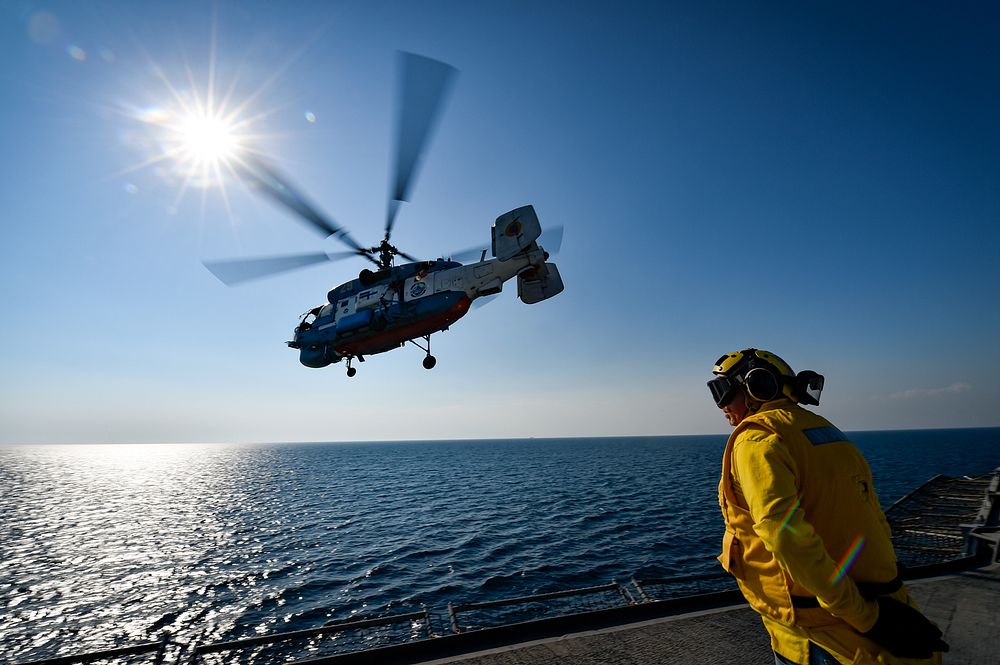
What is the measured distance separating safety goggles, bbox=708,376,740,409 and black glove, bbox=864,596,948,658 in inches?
57.1

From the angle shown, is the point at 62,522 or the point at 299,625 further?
the point at 62,522

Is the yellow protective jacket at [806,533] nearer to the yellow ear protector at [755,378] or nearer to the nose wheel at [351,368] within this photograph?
the yellow ear protector at [755,378]

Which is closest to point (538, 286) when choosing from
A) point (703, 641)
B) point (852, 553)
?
point (703, 641)

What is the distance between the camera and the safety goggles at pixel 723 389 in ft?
11.1

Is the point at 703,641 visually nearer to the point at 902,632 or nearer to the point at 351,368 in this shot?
the point at 902,632

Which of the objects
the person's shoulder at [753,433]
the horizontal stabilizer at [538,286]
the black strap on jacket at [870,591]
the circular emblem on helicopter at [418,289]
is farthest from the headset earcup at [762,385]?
the circular emblem on helicopter at [418,289]

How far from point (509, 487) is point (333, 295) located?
4495 centimetres

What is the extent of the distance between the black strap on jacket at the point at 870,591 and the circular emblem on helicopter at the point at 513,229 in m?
12.1

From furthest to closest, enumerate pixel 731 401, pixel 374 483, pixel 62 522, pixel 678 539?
pixel 374 483 < pixel 62 522 < pixel 678 539 < pixel 731 401

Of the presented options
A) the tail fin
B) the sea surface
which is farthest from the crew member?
the sea surface

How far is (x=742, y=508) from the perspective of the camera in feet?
9.30

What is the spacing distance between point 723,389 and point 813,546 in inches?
53.2

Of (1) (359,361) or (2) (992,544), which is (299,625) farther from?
(2) (992,544)

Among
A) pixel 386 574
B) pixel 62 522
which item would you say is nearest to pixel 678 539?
pixel 386 574
